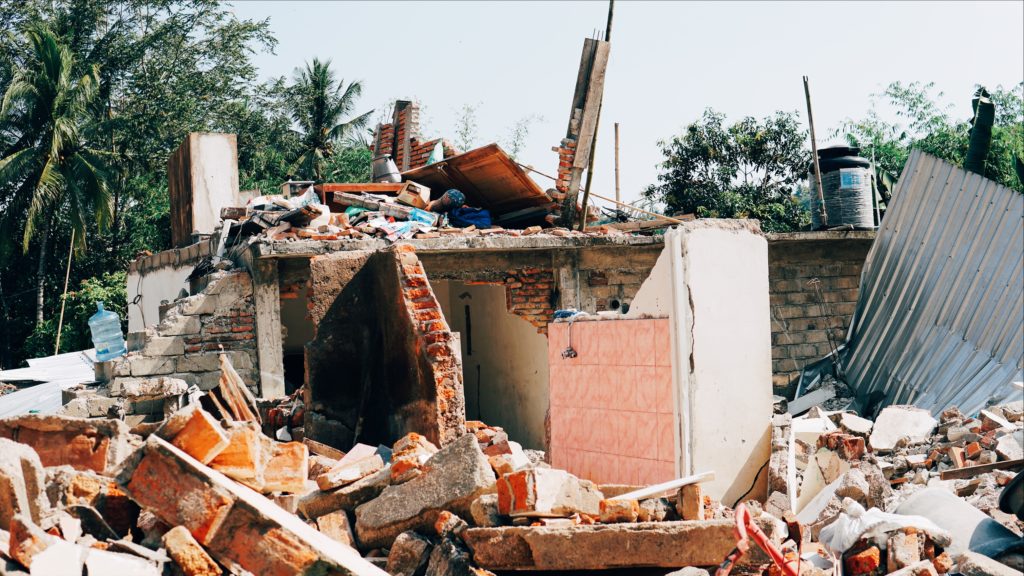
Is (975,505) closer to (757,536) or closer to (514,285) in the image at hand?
(757,536)

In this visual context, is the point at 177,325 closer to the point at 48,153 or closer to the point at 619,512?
the point at 619,512

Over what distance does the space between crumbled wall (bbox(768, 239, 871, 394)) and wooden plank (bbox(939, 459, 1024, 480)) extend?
18.5ft

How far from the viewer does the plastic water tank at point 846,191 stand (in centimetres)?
1218

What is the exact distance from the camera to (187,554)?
441cm

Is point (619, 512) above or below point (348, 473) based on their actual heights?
below

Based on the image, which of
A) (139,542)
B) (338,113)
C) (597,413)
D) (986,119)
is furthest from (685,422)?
(338,113)

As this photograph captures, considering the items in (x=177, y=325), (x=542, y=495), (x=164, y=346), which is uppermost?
(x=177, y=325)

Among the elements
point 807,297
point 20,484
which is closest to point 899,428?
point 807,297

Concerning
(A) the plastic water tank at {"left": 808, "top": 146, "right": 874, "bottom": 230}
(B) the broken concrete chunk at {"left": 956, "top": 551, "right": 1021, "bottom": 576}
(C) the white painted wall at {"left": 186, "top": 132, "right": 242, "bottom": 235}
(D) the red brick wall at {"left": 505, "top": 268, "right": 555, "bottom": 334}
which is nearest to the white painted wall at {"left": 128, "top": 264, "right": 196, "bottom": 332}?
(C) the white painted wall at {"left": 186, "top": 132, "right": 242, "bottom": 235}

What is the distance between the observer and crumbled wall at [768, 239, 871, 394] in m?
12.1

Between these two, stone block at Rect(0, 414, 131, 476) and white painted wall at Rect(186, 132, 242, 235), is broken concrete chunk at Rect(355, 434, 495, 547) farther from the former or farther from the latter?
white painted wall at Rect(186, 132, 242, 235)

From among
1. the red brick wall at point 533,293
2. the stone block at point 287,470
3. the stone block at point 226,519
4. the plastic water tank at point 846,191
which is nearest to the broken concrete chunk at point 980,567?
the stone block at point 226,519

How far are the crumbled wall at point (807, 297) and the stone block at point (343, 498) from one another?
25.5ft

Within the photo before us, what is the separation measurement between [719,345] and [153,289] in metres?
9.01
